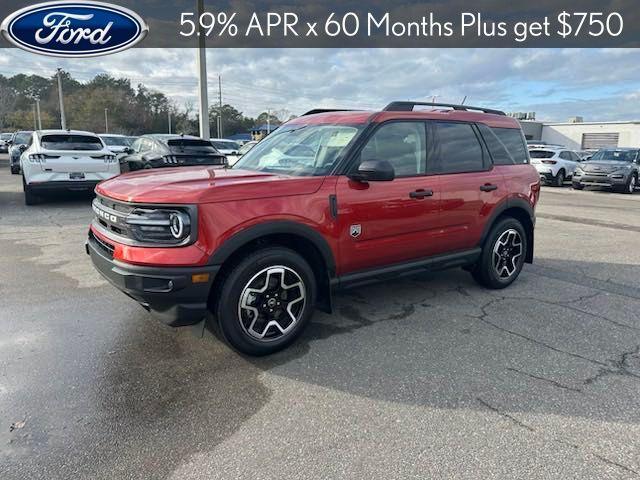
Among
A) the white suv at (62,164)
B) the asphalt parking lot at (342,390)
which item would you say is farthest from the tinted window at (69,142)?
the asphalt parking lot at (342,390)

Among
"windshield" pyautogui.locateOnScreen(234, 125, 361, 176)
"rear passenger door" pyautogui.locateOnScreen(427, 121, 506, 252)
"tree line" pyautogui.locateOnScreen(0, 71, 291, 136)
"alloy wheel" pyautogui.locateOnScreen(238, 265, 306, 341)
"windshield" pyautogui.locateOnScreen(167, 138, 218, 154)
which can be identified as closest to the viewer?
"alloy wheel" pyautogui.locateOnScreen(238, 265, 306, 341)

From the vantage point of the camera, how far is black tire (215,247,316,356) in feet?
10.5

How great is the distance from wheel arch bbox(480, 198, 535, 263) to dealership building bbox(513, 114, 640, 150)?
40606mm

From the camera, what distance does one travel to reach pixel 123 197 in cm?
322

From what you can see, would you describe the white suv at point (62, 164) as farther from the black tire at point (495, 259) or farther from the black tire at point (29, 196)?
the black tire at point (495, 259)

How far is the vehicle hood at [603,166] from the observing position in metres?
17.4

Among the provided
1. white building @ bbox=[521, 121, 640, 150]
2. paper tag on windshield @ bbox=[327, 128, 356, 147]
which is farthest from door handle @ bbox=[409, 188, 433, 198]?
white building @ bbox=[521, 121, 640, 150]

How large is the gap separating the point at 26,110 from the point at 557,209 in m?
102

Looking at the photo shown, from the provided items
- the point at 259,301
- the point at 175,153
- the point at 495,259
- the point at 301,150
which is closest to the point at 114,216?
the point at 259,301

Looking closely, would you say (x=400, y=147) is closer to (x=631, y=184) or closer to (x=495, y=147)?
(x=495, y=147)

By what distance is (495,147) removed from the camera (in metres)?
5.01

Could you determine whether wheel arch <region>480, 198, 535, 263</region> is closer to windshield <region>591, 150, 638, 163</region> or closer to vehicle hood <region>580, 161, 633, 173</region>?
vehicle hood <region>580, 161, 633, 173</region>

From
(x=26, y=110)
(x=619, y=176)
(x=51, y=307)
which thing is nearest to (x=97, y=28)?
(x=51, y=307)

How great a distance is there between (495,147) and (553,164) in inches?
663
